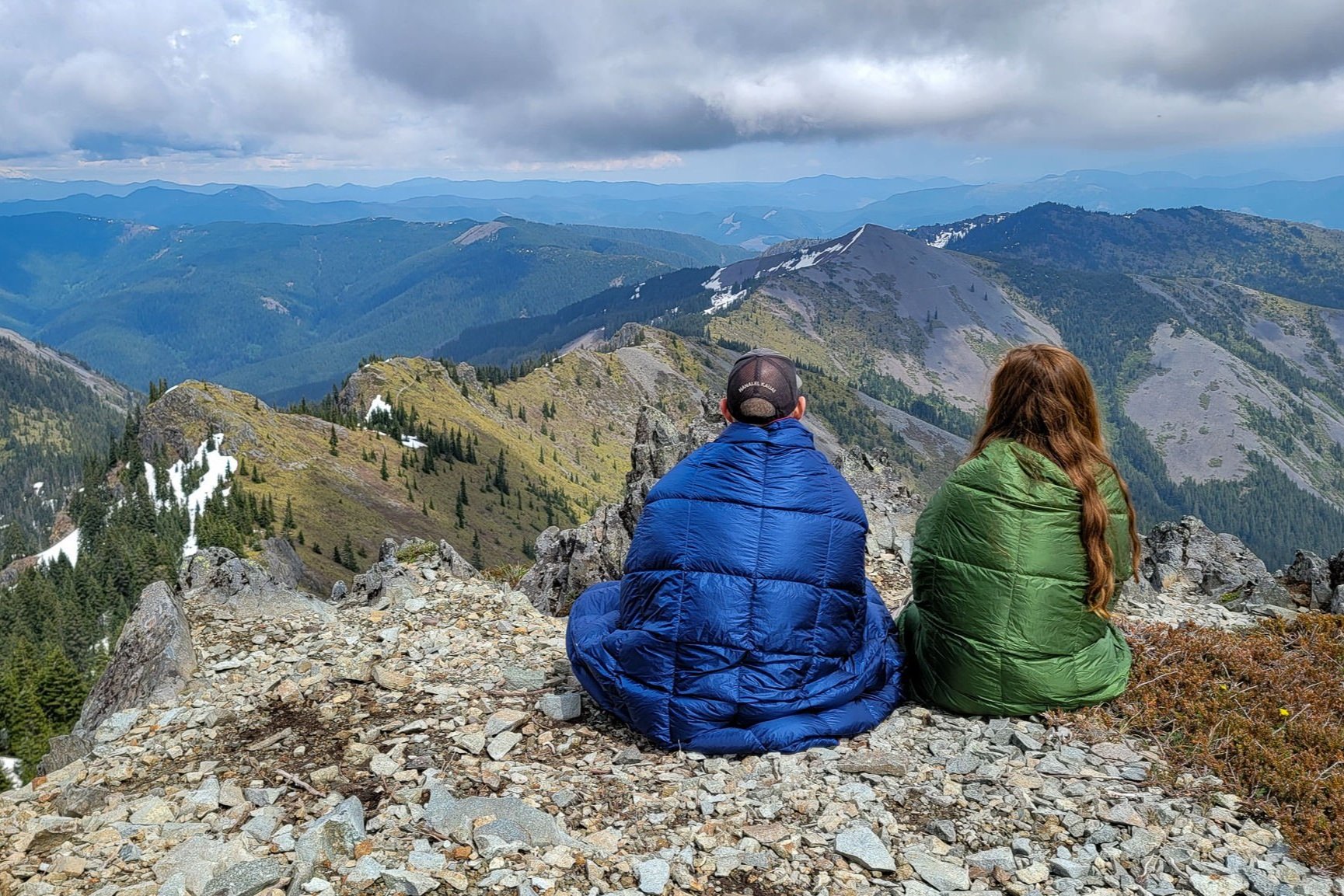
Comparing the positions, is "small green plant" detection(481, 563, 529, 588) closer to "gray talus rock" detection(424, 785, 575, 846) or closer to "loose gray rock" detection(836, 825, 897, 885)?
"gray talus rock" detection(424, 785, 575, 846)

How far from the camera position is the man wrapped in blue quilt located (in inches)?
293

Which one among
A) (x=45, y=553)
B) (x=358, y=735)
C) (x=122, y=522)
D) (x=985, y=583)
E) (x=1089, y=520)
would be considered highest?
(x=1089, y=520)

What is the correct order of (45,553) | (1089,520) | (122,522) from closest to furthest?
1. (1089,520)
2. (122,522)
3. (45,553)

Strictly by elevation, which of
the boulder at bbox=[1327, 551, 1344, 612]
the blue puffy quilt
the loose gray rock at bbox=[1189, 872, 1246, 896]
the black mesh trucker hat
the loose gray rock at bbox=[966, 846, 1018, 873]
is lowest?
the boulder at bbox=[1327, 551, 1344, 612]

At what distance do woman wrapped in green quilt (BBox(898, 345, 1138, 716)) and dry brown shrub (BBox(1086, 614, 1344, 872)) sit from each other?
0.79 meters

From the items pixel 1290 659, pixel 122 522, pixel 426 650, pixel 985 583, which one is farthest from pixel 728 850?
pixel 122 522

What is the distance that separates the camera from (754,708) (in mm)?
7750

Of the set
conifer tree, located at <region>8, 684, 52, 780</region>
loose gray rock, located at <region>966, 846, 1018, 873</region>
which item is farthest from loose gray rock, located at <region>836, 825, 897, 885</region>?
conifer tree, located at <region>8, 684, 52, 780</region>

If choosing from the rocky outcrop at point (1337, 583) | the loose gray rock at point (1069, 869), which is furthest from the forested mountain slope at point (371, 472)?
the loose gray rock at point (1069, 869)

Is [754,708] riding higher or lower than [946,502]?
lower

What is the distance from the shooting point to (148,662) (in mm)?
11508

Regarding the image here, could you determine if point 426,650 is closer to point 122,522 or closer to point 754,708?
point 754,708

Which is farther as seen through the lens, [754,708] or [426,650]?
[426,650]

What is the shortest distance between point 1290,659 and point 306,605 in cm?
1586
